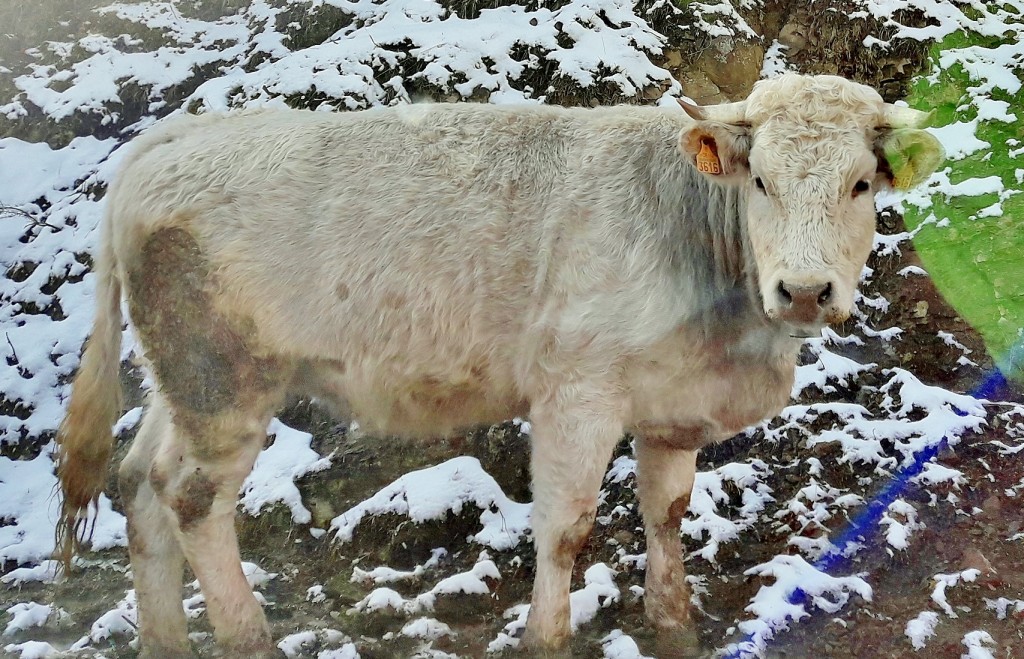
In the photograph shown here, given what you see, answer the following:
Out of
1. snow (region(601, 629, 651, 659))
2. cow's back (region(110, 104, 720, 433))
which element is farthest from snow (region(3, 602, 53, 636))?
snow (region(601, 629, 651, 659))

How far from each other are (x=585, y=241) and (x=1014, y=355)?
4088 millimetres

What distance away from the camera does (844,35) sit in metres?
8.30

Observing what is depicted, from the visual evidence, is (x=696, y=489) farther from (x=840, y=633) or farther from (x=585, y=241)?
(x=585, y=241)

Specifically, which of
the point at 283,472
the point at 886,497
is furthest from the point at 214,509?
the point at 886,497

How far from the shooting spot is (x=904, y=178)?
3.63m

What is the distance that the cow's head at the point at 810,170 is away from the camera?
10.9ft

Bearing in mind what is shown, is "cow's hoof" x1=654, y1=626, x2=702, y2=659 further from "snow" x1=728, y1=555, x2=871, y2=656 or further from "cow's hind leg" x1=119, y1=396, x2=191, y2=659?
"cow's hind leg" x1=119, y1=396, x2=191, y2=659

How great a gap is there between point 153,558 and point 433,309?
201cm

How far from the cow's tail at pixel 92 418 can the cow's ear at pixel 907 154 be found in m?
3.87

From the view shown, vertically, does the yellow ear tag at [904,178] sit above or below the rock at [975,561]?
above

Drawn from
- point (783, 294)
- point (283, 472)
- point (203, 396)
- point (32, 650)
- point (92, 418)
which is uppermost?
point (783, 294)

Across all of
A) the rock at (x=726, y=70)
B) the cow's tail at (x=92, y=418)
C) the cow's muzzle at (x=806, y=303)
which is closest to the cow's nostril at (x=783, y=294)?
the cow's muzzle at (x=806, y=303)

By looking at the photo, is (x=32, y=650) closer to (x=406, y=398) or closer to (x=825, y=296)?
(x=406, y=398)

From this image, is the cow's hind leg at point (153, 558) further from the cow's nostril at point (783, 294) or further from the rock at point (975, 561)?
the rock at point (975, 561)
